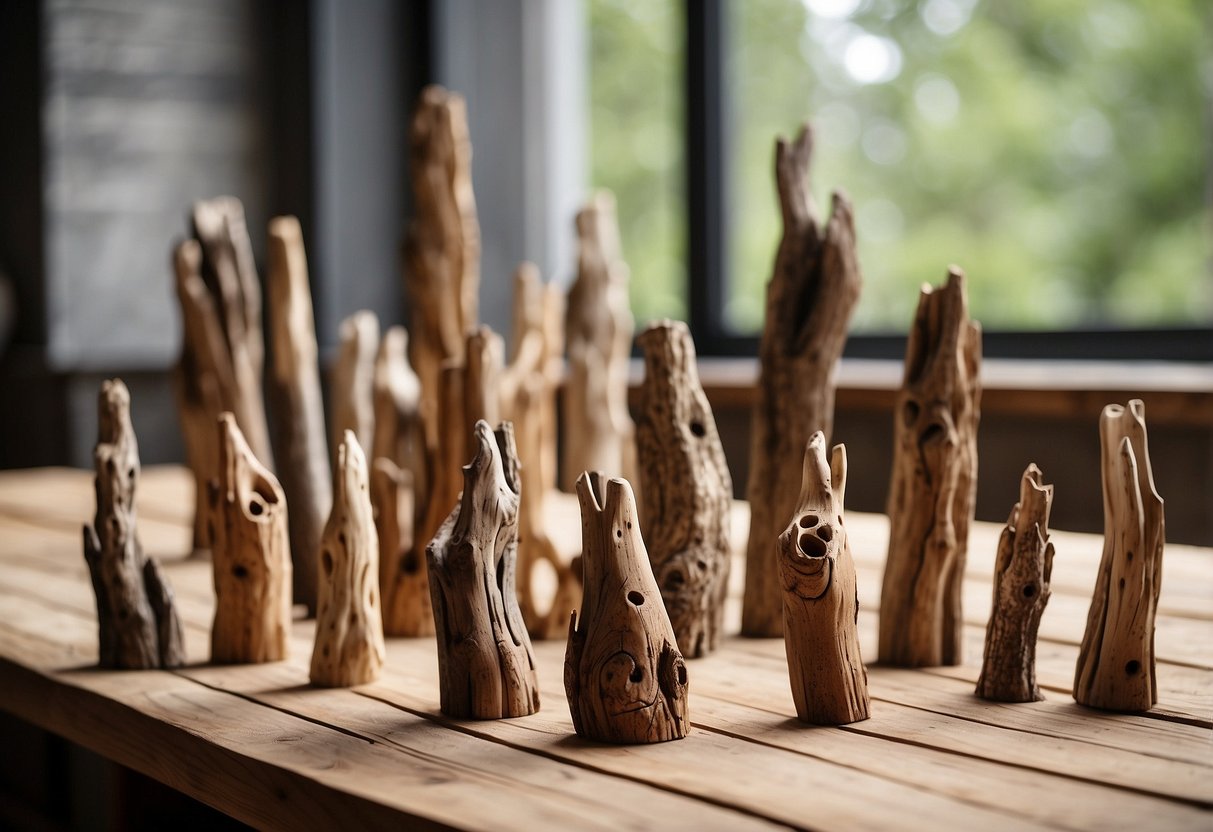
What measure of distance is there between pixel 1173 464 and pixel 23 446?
3.64m

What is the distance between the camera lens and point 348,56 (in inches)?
180

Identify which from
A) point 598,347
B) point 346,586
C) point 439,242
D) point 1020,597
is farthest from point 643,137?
point 1020,597

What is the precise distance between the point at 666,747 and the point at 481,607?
0.79 feet

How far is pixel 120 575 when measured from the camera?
5.18ft

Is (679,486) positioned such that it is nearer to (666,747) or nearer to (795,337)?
(795,337)

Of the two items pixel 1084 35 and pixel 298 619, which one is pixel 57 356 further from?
pixel 1084 35

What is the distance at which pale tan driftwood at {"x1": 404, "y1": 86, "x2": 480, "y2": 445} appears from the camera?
2070mm

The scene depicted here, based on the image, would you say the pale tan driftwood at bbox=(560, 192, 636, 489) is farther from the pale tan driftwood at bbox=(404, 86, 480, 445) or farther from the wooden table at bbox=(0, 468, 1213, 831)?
the wooden table at bbox=(0, 468, 1213, 831)

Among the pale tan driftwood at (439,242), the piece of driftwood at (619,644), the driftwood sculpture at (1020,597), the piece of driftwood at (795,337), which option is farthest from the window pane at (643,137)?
the piece of driftwood at (619,644)

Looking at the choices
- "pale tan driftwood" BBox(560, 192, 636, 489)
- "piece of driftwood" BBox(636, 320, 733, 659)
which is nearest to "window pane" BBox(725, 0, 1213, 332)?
"pale tan driftwood" BBox(560, 192, 636, 489)

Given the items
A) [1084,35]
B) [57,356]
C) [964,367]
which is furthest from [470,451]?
[1084,35]

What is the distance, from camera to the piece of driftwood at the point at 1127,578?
1.30 metres

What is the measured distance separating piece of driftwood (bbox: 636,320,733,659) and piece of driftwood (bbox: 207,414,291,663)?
1.51 feet

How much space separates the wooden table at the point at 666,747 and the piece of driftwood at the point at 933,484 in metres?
0.05
